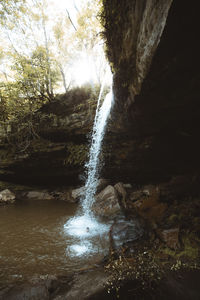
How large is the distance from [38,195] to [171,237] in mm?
6885

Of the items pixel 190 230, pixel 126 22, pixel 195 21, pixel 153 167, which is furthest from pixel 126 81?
pixel 153 167

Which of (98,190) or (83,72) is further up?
(83,72)

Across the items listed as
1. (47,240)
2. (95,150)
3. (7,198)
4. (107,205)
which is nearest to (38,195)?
(7,198)

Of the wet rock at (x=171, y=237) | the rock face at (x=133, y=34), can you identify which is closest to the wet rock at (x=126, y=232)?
the wet rock at (x=171, y=237)

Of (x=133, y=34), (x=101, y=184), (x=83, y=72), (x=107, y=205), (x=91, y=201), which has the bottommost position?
(x=91, y=201)

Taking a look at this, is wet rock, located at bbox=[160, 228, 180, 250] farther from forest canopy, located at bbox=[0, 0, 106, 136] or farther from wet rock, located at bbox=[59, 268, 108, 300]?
forest canopy, located at bbox=[0, 0, 106, 136]

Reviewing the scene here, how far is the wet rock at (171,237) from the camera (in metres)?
3.00

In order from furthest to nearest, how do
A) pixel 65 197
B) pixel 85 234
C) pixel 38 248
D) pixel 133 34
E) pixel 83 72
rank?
pixel 83 72 < pixel 65 197 < pixel 85 234 < pixel 38 248 < pixel 133 34

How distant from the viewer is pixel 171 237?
317 cm

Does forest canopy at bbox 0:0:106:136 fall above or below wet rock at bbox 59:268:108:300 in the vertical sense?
above

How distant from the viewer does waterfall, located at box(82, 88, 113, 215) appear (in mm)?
6238

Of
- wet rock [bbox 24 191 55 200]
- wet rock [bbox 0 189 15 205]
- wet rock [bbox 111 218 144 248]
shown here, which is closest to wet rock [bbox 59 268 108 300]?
wet rock [bbox 111 218 144 248]

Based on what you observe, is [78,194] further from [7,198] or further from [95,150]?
[7,198]

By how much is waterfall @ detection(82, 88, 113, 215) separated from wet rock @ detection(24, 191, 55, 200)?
2.23m
